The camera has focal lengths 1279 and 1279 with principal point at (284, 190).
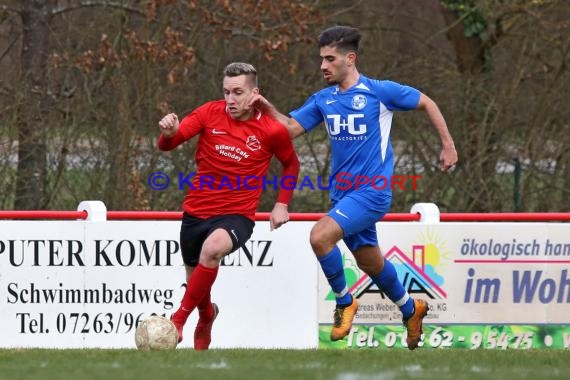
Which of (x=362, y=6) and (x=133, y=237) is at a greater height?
(x=362, y=6)

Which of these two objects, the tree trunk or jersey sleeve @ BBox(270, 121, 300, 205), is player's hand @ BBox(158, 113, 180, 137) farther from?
the tree trunk

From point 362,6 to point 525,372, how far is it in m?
11.6

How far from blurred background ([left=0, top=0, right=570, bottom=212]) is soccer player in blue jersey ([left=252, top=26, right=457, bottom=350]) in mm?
6392

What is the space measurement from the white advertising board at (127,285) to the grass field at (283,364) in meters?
2.58

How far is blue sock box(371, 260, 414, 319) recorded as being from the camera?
9016mm

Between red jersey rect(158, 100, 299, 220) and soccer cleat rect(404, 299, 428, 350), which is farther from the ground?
red jersey rect(158, 100, 299, 220)

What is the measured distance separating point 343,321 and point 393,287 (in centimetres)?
50

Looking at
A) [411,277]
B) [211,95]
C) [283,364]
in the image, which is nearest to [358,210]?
[283,364]

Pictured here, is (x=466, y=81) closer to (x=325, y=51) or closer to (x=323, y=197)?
(x=323, y=197)

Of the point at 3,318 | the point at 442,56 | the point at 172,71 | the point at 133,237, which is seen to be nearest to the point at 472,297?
the point at 133,237

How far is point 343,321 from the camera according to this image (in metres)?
8.75

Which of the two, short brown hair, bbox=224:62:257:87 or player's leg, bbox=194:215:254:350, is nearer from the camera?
player's leg, bbox=194:215:254:350

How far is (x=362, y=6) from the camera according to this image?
58.9 ft

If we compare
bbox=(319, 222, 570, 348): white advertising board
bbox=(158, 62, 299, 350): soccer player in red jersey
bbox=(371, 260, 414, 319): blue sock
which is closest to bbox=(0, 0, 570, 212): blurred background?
bbox=(319, 222, 570, 348): white advertising board
